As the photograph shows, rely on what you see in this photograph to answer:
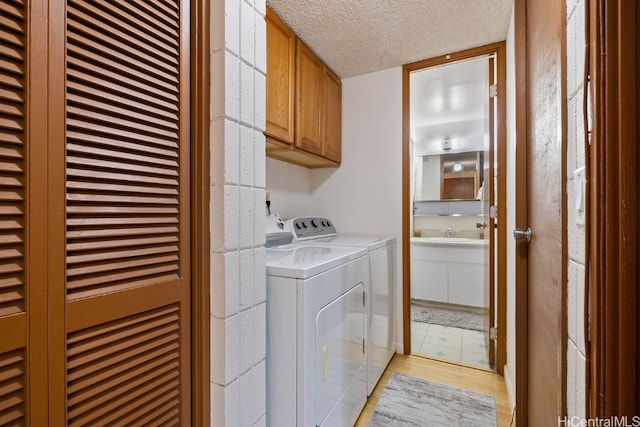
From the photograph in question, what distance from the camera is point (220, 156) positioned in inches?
33.1

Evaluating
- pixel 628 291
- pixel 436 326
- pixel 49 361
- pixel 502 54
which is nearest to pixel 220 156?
pixel 49 361

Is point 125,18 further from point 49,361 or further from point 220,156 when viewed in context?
point 49,361

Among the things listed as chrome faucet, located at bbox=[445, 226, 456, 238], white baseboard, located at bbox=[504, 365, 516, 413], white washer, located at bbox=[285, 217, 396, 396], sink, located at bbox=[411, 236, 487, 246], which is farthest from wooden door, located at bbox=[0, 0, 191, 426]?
chrome faucet, located at bbox=[445, 226, 456, 238]

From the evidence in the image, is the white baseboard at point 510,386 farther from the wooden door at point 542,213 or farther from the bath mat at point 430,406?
the wooden door at point 542,213

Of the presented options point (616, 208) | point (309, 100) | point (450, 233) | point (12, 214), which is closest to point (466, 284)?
point (450, 233)

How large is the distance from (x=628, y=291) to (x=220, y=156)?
36.6 inches

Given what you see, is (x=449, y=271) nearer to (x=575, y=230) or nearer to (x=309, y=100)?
(x=309, y=100)

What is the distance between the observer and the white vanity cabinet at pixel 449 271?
311 centimetres

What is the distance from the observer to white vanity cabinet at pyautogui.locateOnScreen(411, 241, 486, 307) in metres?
3.11

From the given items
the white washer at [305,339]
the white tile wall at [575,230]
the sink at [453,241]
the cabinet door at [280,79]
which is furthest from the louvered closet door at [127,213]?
the sink at [453,241]

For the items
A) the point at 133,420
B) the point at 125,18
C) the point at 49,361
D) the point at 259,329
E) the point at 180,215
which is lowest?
the point at 133,420

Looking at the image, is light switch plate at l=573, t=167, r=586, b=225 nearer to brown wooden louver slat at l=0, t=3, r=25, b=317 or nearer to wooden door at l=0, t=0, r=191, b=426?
wooden door at l=0, t=0, r=191, b=426

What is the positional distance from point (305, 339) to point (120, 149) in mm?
832

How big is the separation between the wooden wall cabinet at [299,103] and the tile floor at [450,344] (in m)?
1.81
